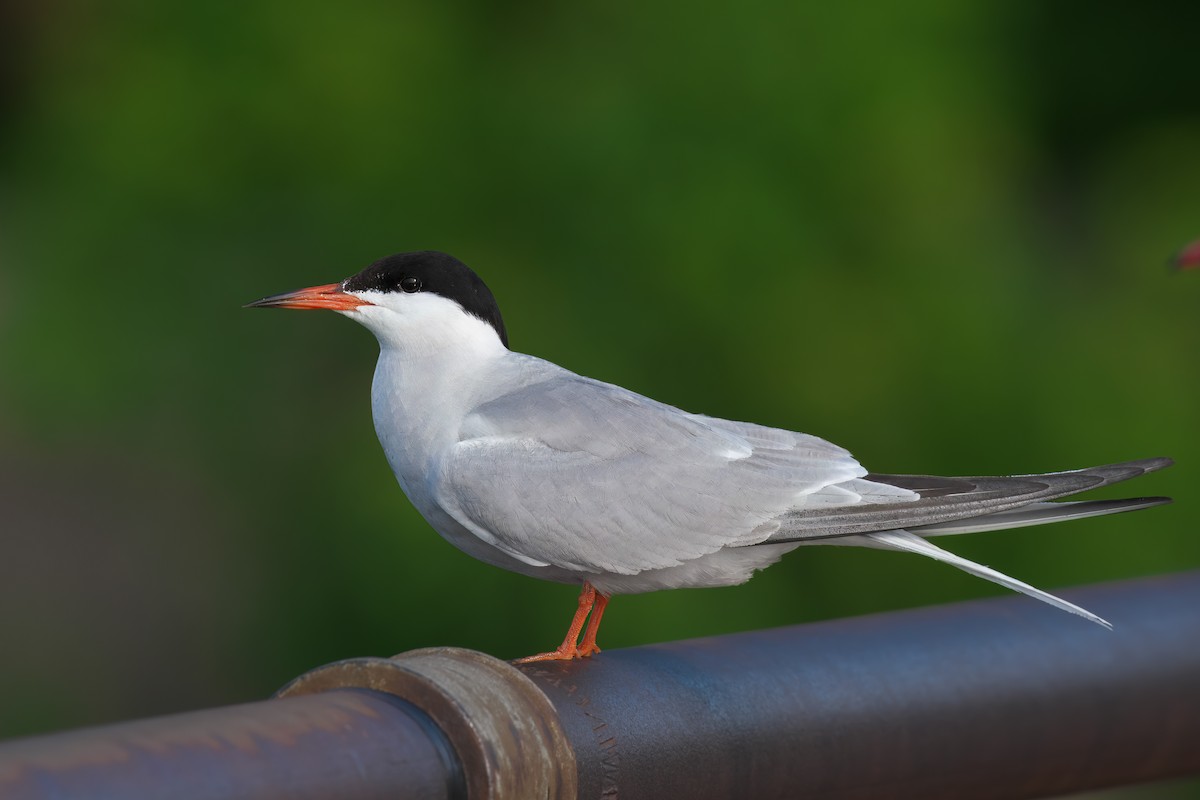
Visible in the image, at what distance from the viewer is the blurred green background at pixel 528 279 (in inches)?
160

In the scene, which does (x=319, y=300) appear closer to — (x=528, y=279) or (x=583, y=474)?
(x=583, y=474)

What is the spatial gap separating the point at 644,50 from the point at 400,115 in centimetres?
68

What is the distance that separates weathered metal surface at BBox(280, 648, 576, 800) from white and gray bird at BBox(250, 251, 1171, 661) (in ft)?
1.58

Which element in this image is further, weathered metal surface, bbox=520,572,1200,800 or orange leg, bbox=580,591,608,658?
orange leg, bbox=580,591,608,658

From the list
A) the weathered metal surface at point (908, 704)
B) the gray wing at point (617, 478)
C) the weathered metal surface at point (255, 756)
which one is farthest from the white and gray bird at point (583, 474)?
the weathered metal surface at point (255, 756)

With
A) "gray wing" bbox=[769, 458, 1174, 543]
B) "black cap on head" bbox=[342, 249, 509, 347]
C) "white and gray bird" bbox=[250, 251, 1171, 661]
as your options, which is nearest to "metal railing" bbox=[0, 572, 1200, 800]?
"gray wing" bbox=[769, 458, 1174, 543]

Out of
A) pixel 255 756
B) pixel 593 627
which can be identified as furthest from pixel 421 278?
pixel 255 756

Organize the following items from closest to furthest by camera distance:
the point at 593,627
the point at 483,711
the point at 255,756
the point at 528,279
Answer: the point at 255,756 < the point at 483,711 < the point at 593,627 < the point at 528,279

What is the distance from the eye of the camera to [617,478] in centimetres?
193

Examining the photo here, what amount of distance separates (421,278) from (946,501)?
2.29ft

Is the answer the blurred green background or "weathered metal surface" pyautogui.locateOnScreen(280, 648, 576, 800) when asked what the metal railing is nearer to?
"weathered metal surface" pyautogui.locateOnScreen(280, 648, 576, 800)

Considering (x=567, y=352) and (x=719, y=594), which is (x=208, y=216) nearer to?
(x=567, y=352)

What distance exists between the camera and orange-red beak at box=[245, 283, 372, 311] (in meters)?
1.90

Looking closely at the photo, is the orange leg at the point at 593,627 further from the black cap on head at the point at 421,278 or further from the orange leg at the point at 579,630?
the black cap on head at the point at 421,278
